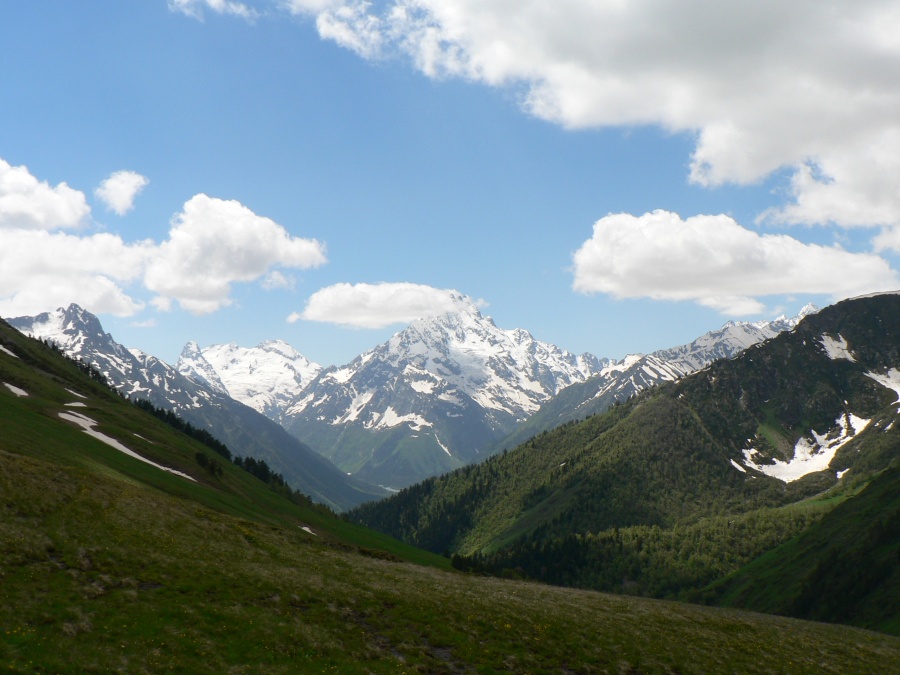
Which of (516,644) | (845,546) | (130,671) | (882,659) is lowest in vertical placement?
(130,671)

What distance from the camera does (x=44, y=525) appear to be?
42562 mm

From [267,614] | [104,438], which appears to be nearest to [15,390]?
[104,438]

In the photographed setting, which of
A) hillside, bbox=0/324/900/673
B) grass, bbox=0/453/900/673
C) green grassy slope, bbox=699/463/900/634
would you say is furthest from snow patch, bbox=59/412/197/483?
green grassy slope, bbox=699/463/900/634

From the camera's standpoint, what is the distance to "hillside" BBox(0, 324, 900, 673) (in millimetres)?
30672

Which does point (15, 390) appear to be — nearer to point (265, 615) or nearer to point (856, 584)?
point (265, 615)

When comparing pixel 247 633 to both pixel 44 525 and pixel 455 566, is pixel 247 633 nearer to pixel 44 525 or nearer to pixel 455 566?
pixel 44 525

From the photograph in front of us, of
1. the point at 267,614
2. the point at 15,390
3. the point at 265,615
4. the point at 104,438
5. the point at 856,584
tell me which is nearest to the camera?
the point at 265,615

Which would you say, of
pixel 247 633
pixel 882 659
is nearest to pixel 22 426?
pixel 247 633

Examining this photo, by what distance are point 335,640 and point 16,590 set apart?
17100 millimetres

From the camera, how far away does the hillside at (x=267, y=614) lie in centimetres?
3067

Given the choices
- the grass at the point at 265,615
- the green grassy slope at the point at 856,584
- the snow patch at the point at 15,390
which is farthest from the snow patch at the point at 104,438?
the green grassy slope at the point at 856,584

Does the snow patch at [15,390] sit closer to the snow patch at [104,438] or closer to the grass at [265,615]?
the snow patch at [104,438]

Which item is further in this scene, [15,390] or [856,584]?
[856,584]

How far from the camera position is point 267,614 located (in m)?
36.7
